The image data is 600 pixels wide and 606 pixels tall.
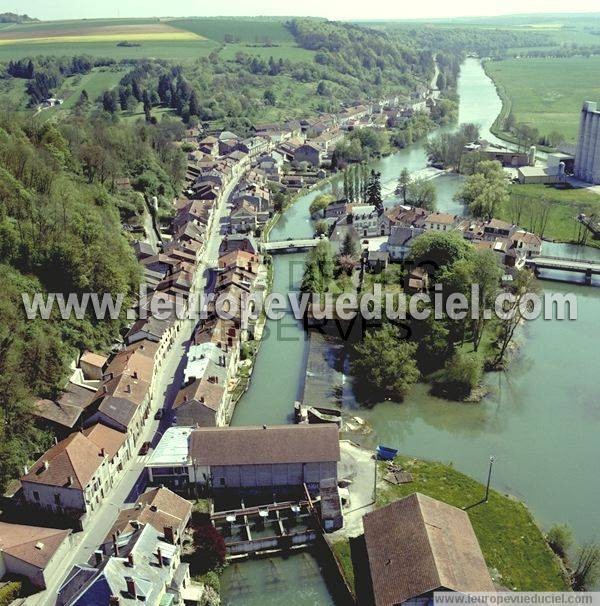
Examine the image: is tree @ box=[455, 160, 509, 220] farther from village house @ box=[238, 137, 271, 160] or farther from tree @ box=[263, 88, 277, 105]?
tree @ box=[263, 88, 277, 105]

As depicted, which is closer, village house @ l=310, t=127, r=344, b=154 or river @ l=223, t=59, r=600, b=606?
river @ l=223, t=59, r=600, b=606

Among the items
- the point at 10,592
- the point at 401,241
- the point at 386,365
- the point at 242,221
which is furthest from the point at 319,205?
the point at 10,592

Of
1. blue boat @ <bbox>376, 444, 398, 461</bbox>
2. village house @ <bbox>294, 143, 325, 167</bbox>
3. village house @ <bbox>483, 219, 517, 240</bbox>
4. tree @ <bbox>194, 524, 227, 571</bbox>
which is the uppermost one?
village house @ <bbox>294, 143, 325, 167</bbox>

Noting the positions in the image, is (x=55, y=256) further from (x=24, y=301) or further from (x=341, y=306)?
(x=341, y=306)

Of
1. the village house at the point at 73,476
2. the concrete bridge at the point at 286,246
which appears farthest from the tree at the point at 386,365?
the concrete bridge at the point at 286,246

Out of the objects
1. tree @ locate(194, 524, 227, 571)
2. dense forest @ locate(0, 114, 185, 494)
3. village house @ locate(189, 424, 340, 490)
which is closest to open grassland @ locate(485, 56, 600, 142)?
dense forest @ locate(0, 114, 185, 494)

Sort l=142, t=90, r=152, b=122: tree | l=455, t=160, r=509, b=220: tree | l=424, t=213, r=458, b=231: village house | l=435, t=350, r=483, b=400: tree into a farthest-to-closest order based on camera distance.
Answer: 1. l=142, t=90, r=152, b=122: tree
2. l=455, t=160, r=509, b=220: tree
3. l=424, t=213, r=458, b=231: village house
4. l=435, t=350, r=483, b=400: tree

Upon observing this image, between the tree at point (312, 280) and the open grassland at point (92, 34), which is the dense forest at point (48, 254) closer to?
the tree at point (312, 280)
